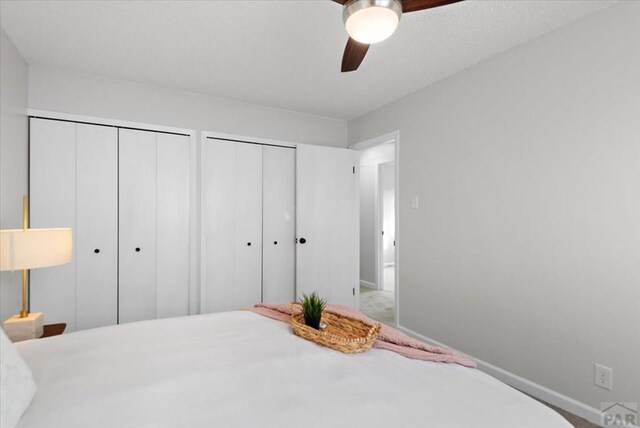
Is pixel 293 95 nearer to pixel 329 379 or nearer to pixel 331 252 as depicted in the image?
pixel 331 252

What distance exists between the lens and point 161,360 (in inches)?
52.9

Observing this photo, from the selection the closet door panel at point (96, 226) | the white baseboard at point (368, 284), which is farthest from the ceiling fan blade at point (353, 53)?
the white baseboard at point (368, 284)

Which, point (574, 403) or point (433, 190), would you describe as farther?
point (433, 190)

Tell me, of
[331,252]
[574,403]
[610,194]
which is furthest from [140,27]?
[574,403]

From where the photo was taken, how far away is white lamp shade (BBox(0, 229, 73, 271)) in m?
1.77

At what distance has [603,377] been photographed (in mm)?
1957

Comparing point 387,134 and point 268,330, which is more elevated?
point 387,134

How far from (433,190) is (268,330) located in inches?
81.9

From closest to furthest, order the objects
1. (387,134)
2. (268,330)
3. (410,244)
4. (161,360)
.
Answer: (161,360), (268,330), (410,244), (387,134)

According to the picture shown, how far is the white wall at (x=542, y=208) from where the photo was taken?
190 cm

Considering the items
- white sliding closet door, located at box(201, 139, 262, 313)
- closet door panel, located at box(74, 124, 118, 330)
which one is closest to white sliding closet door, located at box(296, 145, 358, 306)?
white sliding closet door, located at box(201, 139, 262, 313)

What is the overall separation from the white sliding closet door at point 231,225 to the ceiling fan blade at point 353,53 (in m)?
2.00

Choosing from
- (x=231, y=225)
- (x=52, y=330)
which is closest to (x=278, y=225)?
(x=231, y=225)

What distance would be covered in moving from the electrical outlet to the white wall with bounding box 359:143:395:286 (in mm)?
3808
